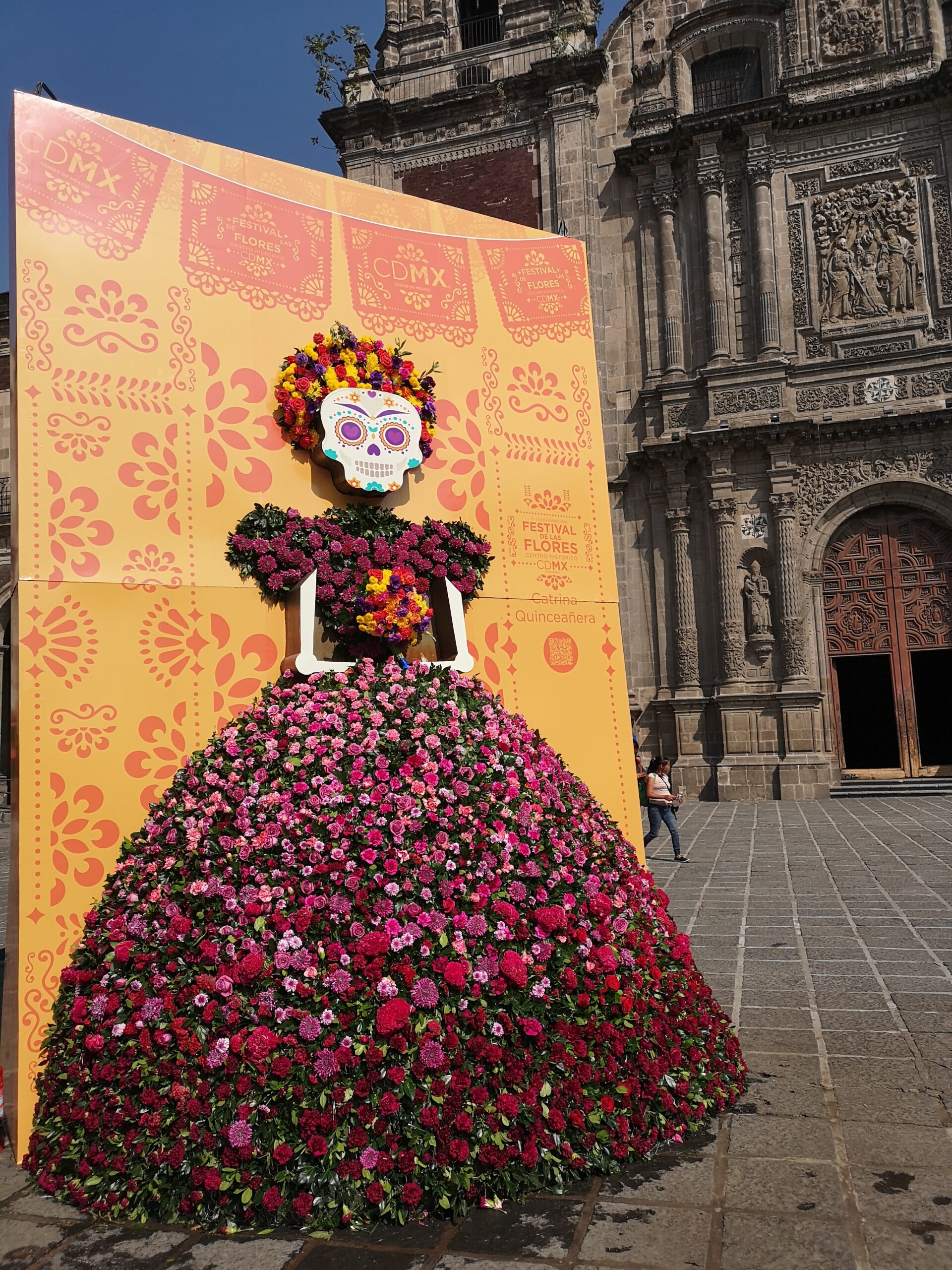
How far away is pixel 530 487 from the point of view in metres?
5.14

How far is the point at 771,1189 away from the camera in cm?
289

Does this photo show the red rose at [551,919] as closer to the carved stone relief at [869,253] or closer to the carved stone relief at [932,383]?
the carved stone relief at [932,383]

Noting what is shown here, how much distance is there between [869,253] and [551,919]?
17418mm

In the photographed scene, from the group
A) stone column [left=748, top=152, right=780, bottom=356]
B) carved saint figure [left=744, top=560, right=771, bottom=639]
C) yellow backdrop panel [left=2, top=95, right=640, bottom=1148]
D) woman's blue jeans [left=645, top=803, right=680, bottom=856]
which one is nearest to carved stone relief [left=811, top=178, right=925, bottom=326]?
stone column [left=748, top=152, right=780, bottom=356]

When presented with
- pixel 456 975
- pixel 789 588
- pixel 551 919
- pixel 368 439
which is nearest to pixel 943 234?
pixel 789 588

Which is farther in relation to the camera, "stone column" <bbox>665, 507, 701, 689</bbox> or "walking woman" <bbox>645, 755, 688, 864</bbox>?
"stone column" <bbox>665, 507, 701, 689</bbox>

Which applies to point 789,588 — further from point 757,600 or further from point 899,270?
point 899,270

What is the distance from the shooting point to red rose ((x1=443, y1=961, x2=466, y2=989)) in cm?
294

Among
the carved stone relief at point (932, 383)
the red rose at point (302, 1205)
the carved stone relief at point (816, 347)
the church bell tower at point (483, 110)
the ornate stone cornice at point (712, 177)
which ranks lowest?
the red rose at point (302, 1205)

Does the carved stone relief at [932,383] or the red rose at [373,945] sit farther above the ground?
the carved stone relief at [932,383]

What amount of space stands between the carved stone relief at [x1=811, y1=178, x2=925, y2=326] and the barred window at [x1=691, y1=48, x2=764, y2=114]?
2932 millimetres

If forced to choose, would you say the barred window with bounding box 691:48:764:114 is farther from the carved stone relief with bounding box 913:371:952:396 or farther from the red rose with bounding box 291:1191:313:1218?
the red rose with bounding box 291:1191:313:1218

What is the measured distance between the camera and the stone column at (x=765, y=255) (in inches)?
669

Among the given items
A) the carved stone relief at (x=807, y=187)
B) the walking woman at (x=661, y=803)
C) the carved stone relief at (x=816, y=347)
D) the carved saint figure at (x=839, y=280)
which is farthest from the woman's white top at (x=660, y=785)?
the carved stone relief at (x=807, y=187)
